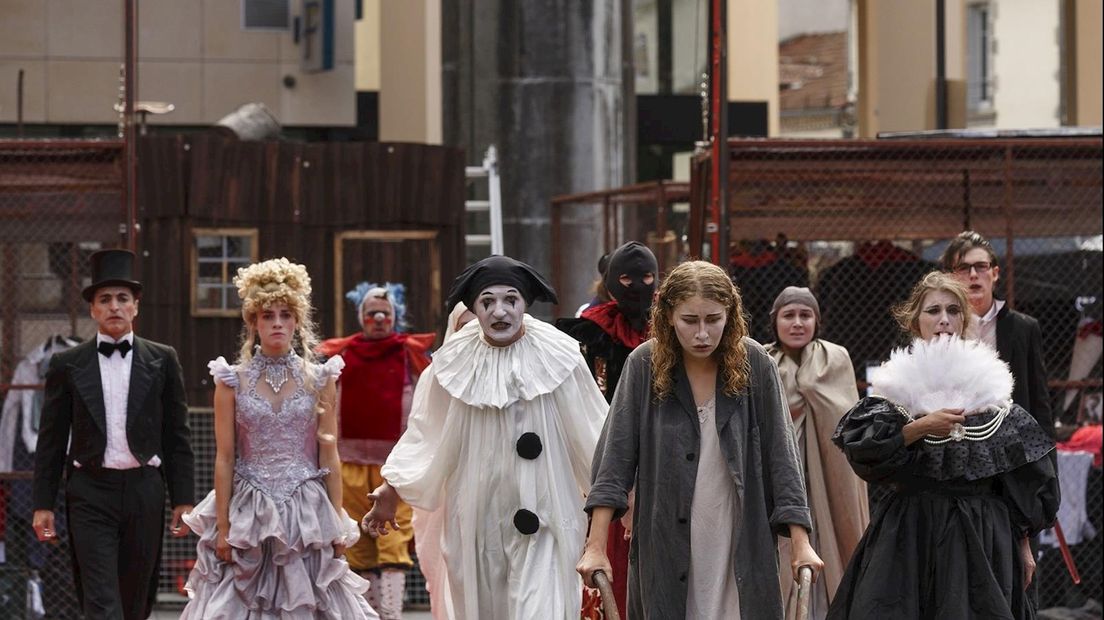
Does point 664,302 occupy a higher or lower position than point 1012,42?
lower

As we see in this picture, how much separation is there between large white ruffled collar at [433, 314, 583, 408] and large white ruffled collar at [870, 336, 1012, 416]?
1617 millimetres

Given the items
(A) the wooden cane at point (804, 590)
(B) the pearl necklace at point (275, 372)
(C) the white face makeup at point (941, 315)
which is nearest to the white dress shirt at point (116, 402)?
(B) the pearl necklace at point (275, 372)

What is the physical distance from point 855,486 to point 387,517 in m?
2.27

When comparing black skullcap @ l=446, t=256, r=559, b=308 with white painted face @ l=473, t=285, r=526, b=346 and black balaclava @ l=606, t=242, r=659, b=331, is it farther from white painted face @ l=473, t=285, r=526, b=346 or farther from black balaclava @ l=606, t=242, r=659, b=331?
black balaclava @ l=606, t=242, r=659, b=331

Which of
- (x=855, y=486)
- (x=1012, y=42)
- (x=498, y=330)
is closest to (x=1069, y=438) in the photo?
(x=855, y=486)

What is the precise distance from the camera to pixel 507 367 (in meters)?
8.65

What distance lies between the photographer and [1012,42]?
134ft

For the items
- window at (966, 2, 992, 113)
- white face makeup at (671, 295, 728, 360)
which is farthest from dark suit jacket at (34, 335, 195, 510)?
window at (966, 2, 992, 113)

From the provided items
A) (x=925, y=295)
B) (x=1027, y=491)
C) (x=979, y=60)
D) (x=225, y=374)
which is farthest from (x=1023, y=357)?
(x=979, y=60)

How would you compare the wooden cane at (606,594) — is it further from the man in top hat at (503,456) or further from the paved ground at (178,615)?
the paved ground at (178,615)

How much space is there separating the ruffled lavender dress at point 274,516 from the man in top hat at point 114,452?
0.56 meters

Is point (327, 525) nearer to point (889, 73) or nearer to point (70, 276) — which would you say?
point (70, 276)

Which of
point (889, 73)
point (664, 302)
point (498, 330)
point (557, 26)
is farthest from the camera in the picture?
point (889, 73)

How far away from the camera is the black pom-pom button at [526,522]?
843 centimetres
